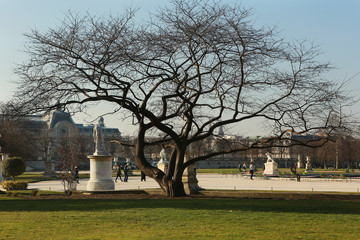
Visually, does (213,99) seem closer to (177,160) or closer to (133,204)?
(177,160)

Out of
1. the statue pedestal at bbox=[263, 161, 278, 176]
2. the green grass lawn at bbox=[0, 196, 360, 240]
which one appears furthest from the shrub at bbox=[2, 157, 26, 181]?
the statue pedestal at bbox=[263, 161, 278, 176]

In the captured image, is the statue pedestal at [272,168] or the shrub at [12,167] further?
the statue pedestal at [272,168]

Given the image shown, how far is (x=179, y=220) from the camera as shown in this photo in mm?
11898

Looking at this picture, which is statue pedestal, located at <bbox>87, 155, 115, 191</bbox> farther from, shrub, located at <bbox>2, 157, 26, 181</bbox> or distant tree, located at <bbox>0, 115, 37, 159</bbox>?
distant tree, located at <bbox>0, 115, 37, 159</bbox>

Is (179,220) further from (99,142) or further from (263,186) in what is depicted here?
(263,186)

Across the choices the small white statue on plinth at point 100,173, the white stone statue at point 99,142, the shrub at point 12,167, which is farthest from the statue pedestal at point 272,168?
the small white statue on plinth at point 100,173

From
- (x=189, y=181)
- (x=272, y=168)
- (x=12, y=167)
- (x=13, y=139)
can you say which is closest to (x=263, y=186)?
(x=189, y=181)

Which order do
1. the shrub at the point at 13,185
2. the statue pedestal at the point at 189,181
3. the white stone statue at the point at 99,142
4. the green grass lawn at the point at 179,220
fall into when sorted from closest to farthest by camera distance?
the green grass lawn at the point at 179,220 → the statue pedestal at the point at 189,181 → the white stone statue at the point at 99,142 → the shrub at the point at 13,185

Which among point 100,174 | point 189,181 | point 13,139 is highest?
point 13,139

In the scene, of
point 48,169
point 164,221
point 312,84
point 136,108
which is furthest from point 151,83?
point 48,169

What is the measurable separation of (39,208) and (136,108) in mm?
4968

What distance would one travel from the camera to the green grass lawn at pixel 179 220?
9.95 metres

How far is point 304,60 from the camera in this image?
17.6m

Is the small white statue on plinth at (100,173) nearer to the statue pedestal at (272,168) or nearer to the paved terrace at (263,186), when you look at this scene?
the paved terrace at (263,186)
